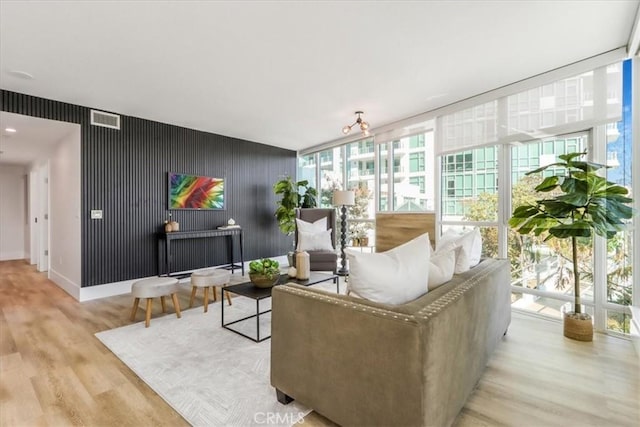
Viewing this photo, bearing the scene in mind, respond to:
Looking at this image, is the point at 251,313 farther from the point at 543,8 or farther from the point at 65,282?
the point at 543,8

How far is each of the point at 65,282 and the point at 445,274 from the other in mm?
5174

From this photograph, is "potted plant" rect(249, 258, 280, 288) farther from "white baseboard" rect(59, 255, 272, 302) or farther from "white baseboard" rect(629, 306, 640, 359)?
"white baseboard" rect(629, 306, 640, 359)

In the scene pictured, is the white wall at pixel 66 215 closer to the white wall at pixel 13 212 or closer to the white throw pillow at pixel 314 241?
the white throw pillow at pixel 314 241

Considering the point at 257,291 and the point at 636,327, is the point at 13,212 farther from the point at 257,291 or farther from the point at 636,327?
the point at 636,327

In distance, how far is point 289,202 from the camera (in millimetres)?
5898

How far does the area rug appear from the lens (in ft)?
5.36

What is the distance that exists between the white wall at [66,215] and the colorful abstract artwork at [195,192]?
1.20m

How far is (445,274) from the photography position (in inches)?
66.4

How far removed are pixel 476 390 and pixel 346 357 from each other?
1100 mm

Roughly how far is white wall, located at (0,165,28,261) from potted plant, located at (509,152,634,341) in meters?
10.1

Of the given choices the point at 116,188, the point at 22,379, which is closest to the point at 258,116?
the point at 116,188

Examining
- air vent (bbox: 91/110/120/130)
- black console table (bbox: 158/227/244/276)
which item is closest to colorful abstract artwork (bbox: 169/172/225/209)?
black console table (bbox: 158/227/244/276)

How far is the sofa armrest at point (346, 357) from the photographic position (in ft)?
3.79

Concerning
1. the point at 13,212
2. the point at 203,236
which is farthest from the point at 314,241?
the point at 13,212
